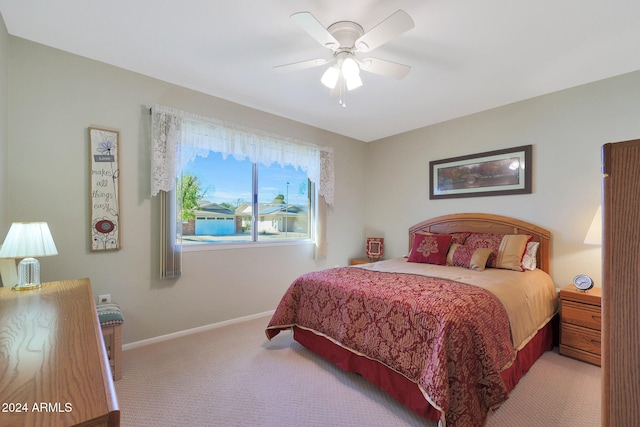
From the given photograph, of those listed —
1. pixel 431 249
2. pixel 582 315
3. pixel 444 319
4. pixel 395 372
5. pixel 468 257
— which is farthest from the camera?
pixel 431 249

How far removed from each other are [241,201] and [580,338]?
362 centimetres

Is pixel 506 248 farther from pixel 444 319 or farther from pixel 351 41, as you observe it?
pixel 351 41

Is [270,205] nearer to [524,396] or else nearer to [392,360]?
[392,360]

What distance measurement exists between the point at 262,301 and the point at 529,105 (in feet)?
12.6

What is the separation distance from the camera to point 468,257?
9.56 feet

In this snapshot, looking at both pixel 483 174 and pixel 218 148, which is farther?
pixel 483 174

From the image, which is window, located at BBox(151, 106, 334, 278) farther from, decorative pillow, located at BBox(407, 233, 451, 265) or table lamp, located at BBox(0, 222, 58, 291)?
decorative pillow, located at BBox(407, 233, 451, 265)

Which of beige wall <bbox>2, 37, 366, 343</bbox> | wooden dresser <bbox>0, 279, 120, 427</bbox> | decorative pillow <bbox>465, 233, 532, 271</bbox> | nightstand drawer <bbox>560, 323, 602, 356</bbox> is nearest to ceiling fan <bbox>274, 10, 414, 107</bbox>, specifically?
beige wall <bbox>2, 37, 366, 343</bbox>

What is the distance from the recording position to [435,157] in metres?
3.84

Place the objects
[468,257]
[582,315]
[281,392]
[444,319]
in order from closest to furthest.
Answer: [444,319], [281,392], [582,315], [468,257]

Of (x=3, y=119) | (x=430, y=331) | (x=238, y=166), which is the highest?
(x=3, y=119)

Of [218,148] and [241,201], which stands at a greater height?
[218,148]

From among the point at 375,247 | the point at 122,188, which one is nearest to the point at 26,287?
the point at 122,188

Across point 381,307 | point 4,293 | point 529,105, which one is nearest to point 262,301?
point 381,307
